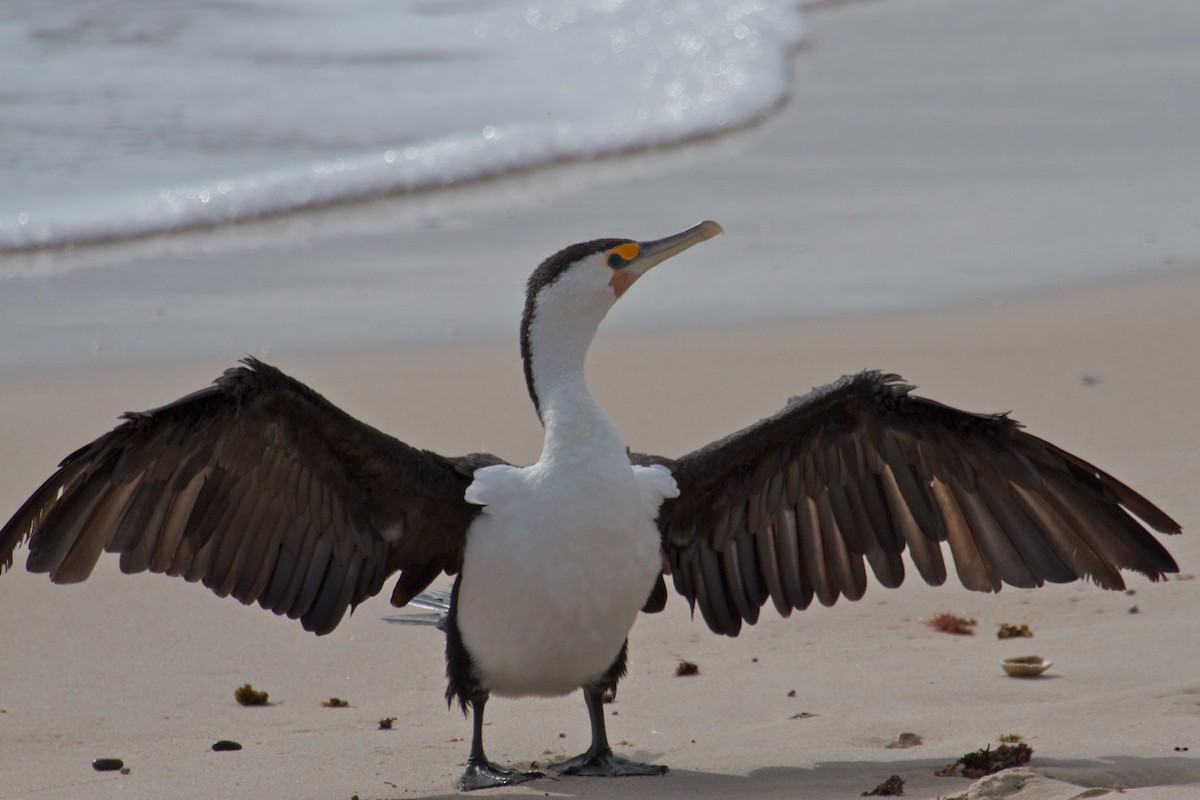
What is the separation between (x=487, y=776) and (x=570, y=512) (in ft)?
2.82

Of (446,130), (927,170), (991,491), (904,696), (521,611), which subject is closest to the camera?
(521,611)

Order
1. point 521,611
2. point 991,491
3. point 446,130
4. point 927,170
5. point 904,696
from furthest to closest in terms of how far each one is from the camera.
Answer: point 446,130 → point 927,170 → point 904,696 → point 991,491 → point 521,611

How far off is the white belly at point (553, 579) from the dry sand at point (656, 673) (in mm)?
392

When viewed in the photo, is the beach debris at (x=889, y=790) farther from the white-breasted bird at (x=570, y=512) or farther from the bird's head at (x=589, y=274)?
the bird's head at (x=589, y=274)

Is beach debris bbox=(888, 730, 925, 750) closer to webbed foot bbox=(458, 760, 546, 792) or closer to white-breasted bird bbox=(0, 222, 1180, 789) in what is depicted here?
white-breasted bird bbox=(0, 222, 1180, 789)

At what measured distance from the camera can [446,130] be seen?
15656 mm

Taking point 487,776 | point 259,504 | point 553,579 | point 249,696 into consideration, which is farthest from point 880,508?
point 249,696

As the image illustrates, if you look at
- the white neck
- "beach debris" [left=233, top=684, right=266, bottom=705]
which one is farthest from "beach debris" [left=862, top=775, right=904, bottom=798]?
"beach debris" [left=233, top=684, right=266, bottom=705]

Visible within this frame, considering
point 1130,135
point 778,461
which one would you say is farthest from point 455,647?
point 1130,135

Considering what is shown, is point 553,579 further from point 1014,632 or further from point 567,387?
point 1014,632

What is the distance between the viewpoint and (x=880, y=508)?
18.0 feet

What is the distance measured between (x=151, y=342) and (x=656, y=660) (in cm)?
450

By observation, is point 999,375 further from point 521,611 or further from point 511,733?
point 521,611

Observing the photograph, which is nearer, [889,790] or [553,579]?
[889,790]
